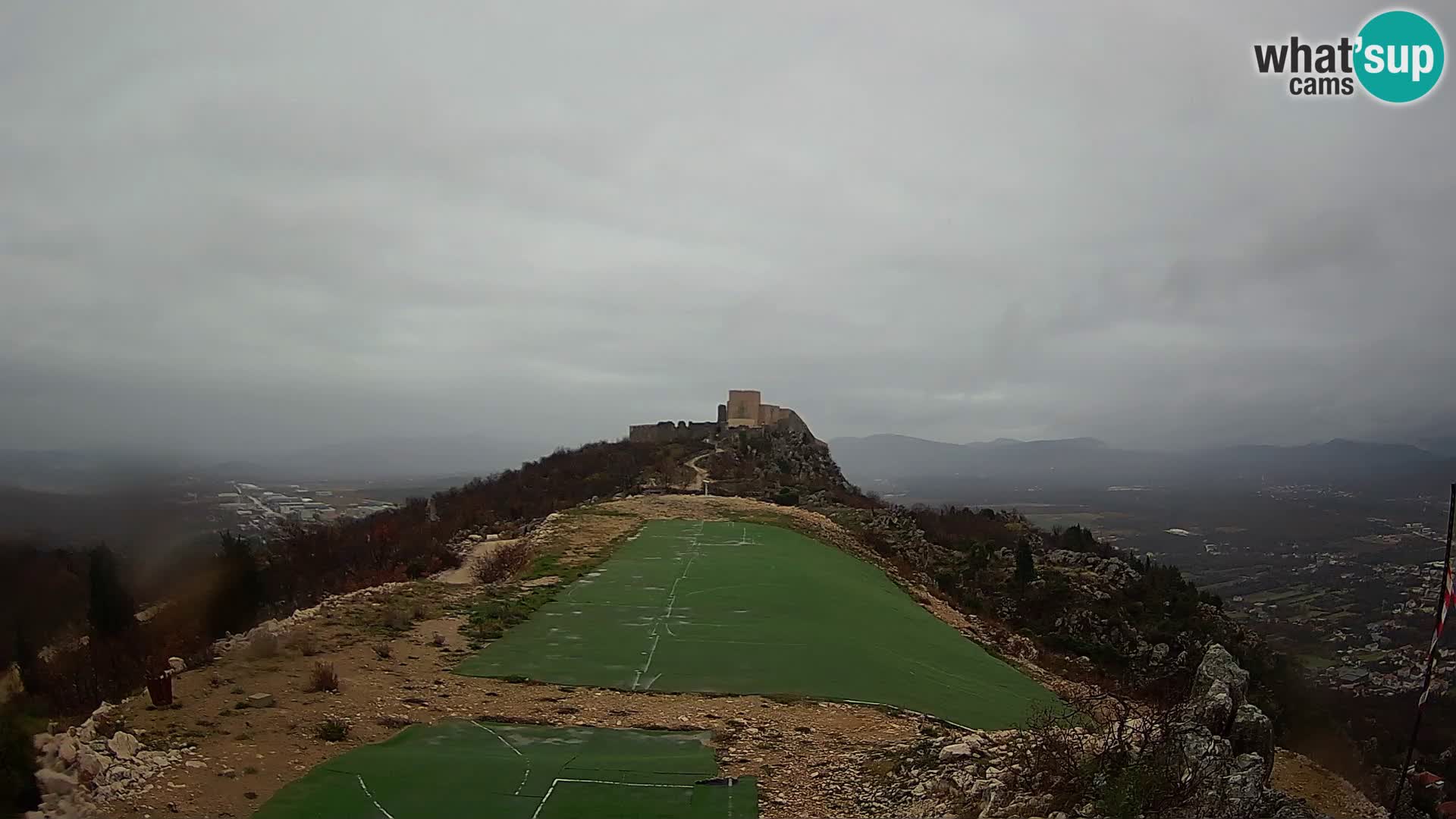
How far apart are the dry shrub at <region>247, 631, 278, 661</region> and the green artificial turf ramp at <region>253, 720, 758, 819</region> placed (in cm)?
334

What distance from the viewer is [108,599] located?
34.5ft

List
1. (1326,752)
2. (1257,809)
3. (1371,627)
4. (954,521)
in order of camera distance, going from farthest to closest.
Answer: (954,521)
(1371,627)
(1326,752)
(1257,809)

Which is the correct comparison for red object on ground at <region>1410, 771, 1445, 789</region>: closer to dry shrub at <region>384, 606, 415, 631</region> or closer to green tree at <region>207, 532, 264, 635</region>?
dry shrub at <region>384, 606, 415, 631</region>

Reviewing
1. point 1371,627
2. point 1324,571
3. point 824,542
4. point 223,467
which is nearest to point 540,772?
point 223,467

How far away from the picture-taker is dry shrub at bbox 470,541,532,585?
18109 mm

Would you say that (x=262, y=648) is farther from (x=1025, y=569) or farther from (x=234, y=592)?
(x=1025, y=569)

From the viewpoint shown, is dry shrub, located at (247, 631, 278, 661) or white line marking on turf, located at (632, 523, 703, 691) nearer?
dry shrub, located at (247, 631, 278, 661)

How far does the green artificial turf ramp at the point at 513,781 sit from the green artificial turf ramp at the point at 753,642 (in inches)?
102

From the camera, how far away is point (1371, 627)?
32.9 m

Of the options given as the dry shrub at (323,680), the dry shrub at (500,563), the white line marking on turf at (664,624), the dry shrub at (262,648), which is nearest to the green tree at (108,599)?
the dry shrub at (262,648)

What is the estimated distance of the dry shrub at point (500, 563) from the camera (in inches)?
713

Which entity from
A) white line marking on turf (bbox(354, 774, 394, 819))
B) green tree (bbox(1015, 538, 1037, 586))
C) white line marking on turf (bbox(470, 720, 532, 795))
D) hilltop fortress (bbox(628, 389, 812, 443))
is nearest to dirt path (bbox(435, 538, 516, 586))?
white line marking on turf (bbox(470, 720, 532, 795))

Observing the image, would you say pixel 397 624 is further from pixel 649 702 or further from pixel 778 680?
pixel 778 680

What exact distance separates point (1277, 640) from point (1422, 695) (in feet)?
109
